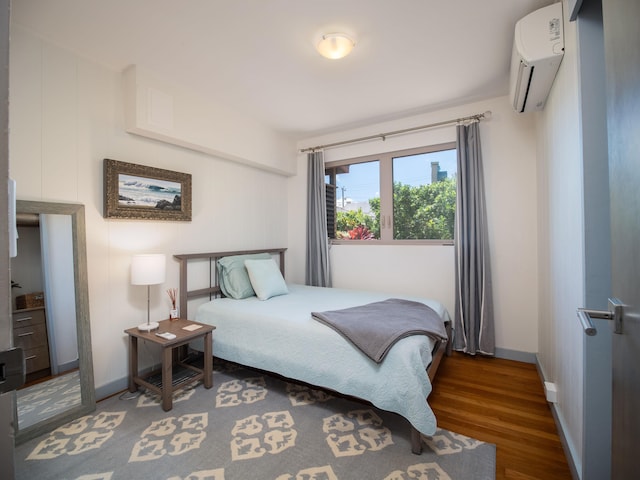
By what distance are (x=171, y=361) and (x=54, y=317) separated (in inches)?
33.1

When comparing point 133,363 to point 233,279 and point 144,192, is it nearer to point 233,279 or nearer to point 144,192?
point 233,279

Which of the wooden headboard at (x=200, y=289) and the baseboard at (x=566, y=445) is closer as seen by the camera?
the baseboard at (x=566, y=445)

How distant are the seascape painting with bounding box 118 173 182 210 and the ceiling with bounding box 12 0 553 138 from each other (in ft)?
2.96

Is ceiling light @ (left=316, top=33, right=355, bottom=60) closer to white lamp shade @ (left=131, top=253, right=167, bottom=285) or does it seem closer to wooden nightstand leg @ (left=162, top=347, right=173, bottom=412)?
white lamp shade @ (left=131, top=253, right=167, bottom=285)

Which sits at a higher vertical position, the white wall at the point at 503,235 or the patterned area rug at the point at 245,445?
the white wall at the point at 503,235

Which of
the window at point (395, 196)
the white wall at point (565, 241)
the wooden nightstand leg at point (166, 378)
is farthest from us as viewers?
the window at point (395, 196)

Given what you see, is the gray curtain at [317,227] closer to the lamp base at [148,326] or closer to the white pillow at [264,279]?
the white pillow at [264,279]

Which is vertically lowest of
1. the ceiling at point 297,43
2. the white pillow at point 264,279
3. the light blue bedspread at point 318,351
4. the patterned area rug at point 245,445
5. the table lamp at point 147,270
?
the patterned area rug at point 245,445

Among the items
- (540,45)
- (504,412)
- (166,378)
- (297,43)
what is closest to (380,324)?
(504,412)

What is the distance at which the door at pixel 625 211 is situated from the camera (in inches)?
24.8

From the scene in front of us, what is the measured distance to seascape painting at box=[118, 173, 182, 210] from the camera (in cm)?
245

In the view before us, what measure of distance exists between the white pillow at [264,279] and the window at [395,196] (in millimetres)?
1142

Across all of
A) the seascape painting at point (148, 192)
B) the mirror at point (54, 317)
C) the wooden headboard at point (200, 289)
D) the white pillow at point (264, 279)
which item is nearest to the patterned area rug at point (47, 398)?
the mirror at point (54, 317)

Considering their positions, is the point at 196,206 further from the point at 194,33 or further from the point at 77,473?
the point at 77,473
